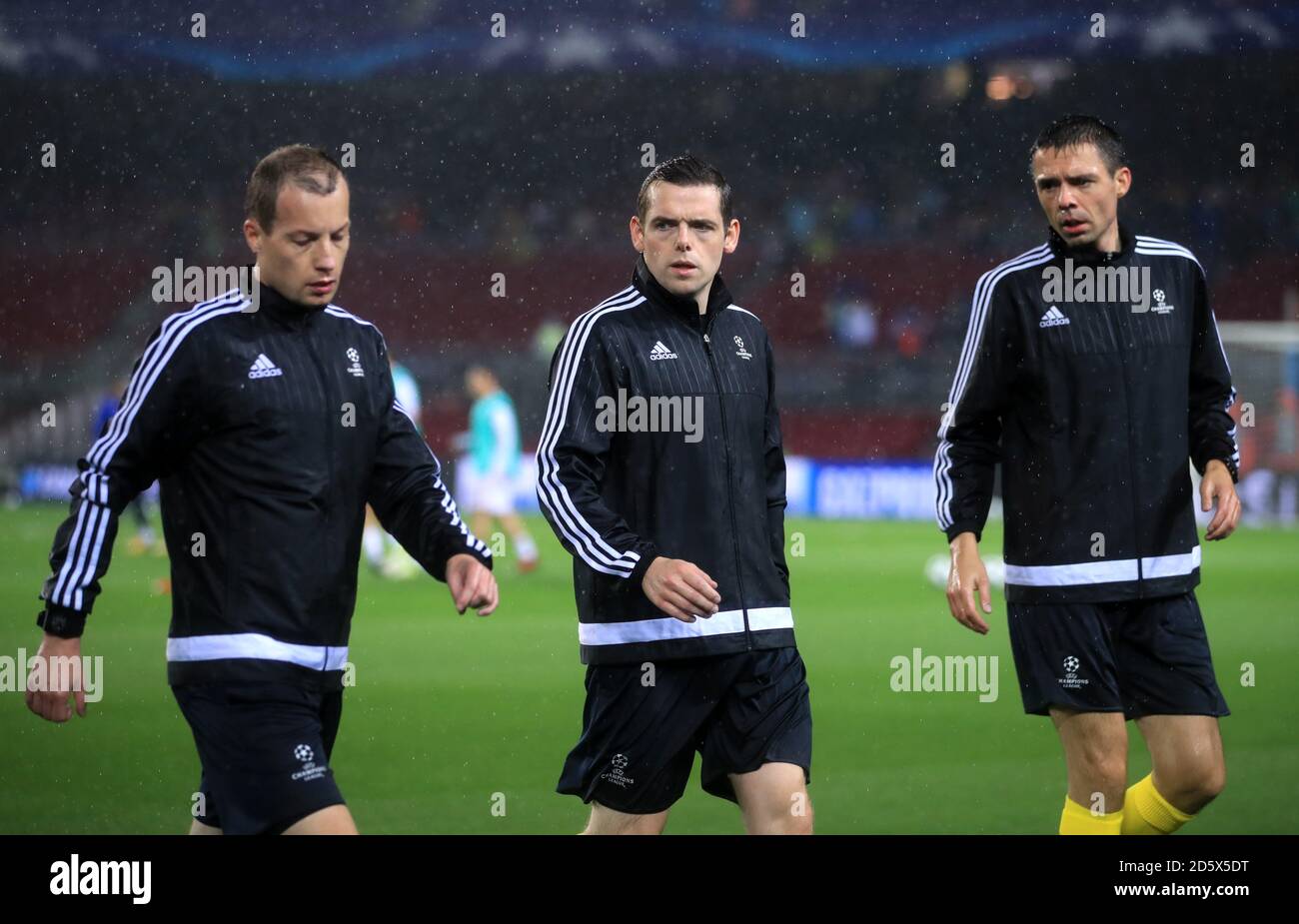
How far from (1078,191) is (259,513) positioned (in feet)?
7.90

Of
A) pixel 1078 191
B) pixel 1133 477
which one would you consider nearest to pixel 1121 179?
pixel 1078 191

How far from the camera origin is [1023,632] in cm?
446

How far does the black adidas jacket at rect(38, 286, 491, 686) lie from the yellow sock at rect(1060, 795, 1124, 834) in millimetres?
2080

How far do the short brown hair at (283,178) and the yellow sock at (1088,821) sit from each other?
256 cm

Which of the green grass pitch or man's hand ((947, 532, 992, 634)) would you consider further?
the green grass pitch

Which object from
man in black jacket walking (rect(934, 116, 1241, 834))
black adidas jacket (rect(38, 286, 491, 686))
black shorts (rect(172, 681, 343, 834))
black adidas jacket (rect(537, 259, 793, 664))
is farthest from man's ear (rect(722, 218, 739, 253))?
black shorts (rect(172, 681, 343, 834))

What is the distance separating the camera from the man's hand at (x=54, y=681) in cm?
322

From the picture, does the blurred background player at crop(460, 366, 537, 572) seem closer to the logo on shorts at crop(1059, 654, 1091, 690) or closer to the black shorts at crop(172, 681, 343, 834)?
the logo on shorts at crop(1059, 654, 1091, 690)

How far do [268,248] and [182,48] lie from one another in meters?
25.4

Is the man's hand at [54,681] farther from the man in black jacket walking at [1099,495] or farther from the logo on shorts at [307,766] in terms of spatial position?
the man in black jacket walking at [1099,495]

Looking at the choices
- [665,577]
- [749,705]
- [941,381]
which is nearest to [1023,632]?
[749,705]

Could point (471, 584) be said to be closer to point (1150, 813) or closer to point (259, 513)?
point (259, 513)

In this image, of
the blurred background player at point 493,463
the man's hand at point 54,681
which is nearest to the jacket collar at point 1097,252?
the man's hand at point 54,681

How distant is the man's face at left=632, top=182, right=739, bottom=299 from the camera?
4039 mm
